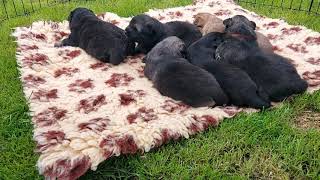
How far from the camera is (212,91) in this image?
4.05 m

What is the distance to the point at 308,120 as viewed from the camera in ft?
13.4

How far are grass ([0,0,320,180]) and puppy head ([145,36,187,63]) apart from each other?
51.5 inches

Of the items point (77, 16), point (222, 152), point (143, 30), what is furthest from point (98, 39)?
point (222, 152)

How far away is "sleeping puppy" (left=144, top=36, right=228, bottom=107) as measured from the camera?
4055 mm

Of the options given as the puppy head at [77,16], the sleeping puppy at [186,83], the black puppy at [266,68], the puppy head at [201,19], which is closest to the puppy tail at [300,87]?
the black puppy at [266,68]

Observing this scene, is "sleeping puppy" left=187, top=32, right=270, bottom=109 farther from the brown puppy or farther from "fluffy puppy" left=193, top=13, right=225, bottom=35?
"fluffy puppy" left=193, top=13, right=225, bottom=35

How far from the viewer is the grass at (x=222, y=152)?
11.0 ft

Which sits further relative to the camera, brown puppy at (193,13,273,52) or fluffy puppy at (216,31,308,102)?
brown puppy at (193,13,273,52)

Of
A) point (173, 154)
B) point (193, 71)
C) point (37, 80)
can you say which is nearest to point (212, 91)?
point (193, 71)

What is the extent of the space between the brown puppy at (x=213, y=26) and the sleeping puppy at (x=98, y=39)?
1266 mm

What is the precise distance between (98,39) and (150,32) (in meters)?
0.73

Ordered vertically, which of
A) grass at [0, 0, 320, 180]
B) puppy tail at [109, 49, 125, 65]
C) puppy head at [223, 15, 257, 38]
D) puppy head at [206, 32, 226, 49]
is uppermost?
puppy head at [223, 15, 257, 38]

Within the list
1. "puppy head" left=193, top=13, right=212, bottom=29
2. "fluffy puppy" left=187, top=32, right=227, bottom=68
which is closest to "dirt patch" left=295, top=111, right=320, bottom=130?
"fluffy puppy" left=187, top=32, right=227, bottom=68

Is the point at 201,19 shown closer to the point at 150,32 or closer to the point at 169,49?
the point at 150,32
